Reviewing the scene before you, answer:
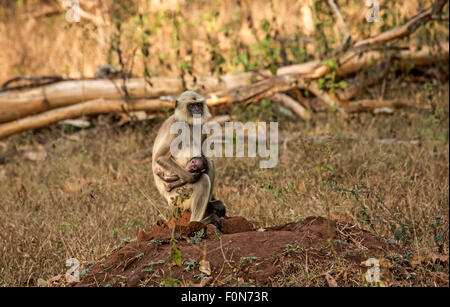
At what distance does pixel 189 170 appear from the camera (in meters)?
3.71

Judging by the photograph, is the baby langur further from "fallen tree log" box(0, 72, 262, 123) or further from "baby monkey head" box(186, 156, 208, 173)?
"fallen tree log" box(0, 72, 262, 123)

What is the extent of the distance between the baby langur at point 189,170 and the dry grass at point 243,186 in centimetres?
30

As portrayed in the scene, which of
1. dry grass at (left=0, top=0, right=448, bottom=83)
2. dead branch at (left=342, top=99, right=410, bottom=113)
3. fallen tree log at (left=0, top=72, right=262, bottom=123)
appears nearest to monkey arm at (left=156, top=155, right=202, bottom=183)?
fallen tree log at (left=0, top=72, right=262, bottom=123)

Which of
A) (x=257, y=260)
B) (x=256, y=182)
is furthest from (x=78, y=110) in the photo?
(x=257, y=260)

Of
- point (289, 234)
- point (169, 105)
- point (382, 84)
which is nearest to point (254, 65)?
point (169, 105)

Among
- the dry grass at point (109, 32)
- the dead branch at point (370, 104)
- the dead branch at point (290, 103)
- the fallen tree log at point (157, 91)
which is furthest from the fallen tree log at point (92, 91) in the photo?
the dry grass at point (109, 32)

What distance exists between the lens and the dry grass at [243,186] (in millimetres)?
4171

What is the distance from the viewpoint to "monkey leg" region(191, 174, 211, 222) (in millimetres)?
3764

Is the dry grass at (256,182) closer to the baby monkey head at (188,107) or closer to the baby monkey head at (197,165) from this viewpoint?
the baby monkey head at (197,165)

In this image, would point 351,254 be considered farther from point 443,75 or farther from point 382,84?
point 443,75

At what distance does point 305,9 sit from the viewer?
36.8ft

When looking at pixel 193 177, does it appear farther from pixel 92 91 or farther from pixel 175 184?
pixel 92 91

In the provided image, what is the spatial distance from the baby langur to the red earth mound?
31cm

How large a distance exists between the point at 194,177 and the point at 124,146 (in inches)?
138
